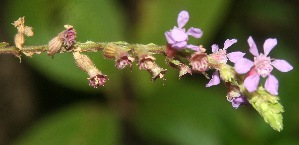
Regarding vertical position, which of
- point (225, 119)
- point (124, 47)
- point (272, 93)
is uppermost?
point (225, 119)

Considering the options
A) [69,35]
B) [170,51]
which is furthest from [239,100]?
[69,35]

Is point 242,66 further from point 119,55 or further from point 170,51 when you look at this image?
point 119,55

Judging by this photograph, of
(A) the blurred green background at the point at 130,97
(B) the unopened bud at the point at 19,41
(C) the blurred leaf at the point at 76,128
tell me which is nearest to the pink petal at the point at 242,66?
(B) the unopened bud at the point at 19,41

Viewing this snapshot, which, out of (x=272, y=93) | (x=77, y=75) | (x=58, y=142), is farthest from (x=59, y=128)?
(x=272, y=93)

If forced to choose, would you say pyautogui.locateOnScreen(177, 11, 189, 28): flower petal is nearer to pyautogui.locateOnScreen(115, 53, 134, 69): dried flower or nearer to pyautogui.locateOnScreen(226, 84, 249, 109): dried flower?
pyautogui.locateOnScreen(115, 53, 134, 69): dried flower

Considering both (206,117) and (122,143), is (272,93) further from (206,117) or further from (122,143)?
(122,143)
